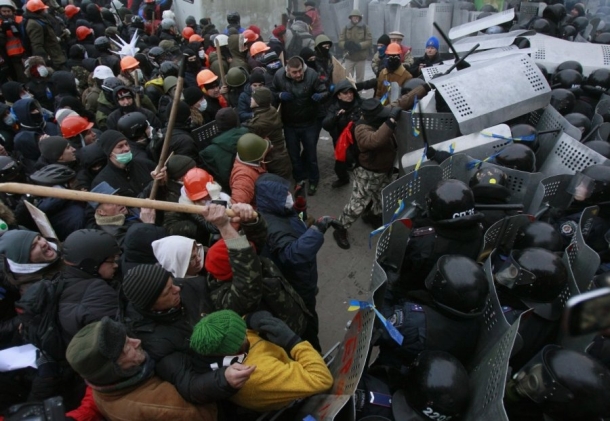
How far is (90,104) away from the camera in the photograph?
6.18 metres

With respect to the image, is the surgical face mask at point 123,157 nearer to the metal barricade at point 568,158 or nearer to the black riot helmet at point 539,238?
the black riot helmet at point 539,238

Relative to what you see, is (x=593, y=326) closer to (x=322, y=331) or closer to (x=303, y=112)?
(x=322, y=331)

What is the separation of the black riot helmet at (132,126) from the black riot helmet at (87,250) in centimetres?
210

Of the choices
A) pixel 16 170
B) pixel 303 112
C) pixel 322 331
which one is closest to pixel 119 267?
pixel 16 170

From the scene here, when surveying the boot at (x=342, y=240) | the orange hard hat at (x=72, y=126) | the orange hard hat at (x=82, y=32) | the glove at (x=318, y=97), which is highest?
the orange hard hat at (x=82, y=32)

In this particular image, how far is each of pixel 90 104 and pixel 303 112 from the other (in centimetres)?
336

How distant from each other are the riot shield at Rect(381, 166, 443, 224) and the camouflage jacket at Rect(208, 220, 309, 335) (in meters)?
1.31

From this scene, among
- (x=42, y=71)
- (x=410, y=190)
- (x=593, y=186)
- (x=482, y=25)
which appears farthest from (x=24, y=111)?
(x=482, y=25)

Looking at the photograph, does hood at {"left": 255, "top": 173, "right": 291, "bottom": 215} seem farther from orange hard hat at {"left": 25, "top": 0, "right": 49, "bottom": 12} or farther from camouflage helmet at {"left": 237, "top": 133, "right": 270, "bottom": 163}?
orange hard hat at {"left": 25, "top": 0, "right": 49, "bottom": 12}

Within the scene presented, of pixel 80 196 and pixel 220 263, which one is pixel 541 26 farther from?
pixel 80 196

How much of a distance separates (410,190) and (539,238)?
1145 mm

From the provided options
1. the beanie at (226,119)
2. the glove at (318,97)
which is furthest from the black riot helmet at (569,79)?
the beanie at (226,119)

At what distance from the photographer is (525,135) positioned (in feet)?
14.1

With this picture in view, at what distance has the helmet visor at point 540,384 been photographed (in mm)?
1924
